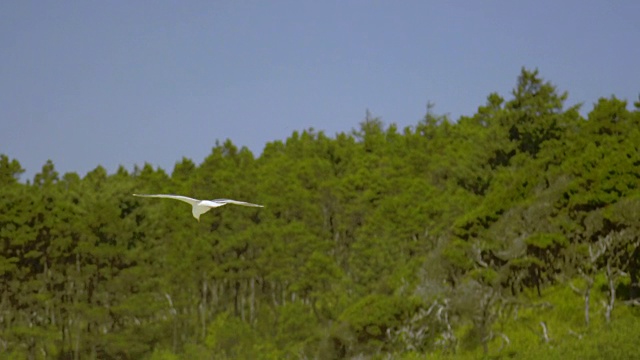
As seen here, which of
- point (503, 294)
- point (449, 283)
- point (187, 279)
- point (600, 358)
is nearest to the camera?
point (600, 358)

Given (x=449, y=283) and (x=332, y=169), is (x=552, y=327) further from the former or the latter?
(x=332, y=169)

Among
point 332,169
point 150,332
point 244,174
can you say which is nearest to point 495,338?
point 150,332

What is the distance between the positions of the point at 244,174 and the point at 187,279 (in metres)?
8.87

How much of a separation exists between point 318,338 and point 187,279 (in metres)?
9.73

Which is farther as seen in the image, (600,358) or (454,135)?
(454,135)

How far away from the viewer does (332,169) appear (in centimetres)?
6669

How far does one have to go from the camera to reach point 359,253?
166ft

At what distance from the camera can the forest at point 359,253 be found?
3669 centimetres

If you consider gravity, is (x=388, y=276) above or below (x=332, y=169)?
below

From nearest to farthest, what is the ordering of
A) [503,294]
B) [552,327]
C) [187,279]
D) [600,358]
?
[600,358]
[552,327]
[503,294]
[187,279]

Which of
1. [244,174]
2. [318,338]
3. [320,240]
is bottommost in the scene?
[318,338]

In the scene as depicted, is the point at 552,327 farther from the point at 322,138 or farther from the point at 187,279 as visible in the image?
the point at 322,138

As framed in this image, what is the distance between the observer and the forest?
36688 mm

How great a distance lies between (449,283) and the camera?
40875 millimetres
